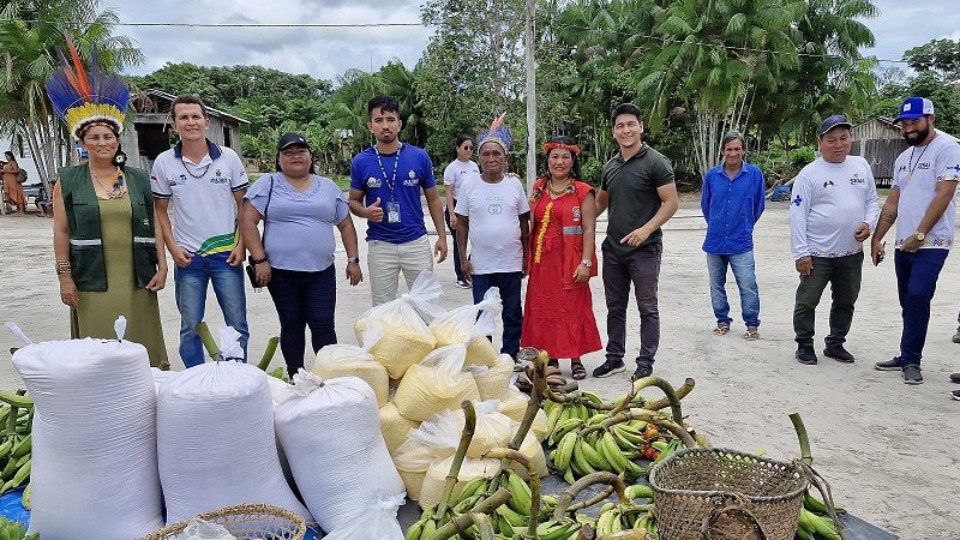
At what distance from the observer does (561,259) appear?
15.8 ft

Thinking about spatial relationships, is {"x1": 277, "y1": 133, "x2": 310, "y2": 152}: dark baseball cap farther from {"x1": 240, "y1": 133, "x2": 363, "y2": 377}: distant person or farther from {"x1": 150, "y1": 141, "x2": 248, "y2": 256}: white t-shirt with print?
{"x1": 150, "y1": 141, "x2": 248, "y2": 256}: white t-shirt with print

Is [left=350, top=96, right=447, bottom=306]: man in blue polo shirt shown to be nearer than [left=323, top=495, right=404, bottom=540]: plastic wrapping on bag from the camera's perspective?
No

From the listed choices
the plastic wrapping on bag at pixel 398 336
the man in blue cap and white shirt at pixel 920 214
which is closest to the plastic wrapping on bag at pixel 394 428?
the plastic wrapping on bag at pixel 398 336

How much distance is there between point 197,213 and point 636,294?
9.95ft

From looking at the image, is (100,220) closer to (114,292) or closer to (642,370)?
(114,292)

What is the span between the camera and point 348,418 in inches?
103

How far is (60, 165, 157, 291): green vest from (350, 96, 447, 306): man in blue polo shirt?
A: 51.6 inches

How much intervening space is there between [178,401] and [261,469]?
399 millimetres

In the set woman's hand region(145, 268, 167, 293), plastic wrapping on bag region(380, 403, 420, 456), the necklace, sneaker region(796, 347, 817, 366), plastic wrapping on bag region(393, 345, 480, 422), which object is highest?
the necklace

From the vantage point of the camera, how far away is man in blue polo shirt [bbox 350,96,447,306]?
4656mm

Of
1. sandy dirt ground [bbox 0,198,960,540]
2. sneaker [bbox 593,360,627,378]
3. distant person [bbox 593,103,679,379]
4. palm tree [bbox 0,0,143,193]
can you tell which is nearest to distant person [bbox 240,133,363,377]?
sandy dirt ground [bbox 0,198,960,540]

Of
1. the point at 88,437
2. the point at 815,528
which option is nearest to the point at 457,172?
the point at 88,437

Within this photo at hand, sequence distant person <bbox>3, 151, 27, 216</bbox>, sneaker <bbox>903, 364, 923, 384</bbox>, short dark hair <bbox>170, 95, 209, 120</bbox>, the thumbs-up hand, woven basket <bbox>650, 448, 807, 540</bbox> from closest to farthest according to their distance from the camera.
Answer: woven basket <bbox>650, 448, 807, 540</bbox> < short dark hair <bbox>170, 95, 209, 120</bbox> < the thumbs-up hand < sneaker <bbox>903, 364, 923, 384</bbox> < distant person <bbox>3, 151, 27, 216</bbox>

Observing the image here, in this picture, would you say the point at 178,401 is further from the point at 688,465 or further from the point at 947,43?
the point at 947,43
